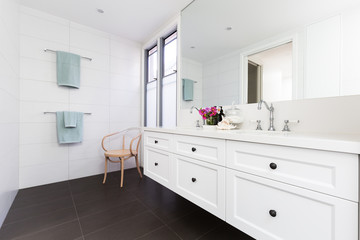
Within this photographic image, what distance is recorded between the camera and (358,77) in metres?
0.96

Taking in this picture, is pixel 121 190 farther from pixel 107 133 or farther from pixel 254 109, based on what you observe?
pixel 254 109

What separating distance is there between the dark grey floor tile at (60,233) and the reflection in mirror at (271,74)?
184 cm

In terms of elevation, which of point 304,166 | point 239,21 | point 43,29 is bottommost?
point 304,166

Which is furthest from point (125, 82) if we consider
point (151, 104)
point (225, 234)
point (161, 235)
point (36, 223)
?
point (225, 234)

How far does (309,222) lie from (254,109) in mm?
917

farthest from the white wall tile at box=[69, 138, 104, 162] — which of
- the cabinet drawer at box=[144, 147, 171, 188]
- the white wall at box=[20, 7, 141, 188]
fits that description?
the cabinet drawer at box=[144, 147, 171, 188]

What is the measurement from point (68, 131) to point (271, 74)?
2651mm

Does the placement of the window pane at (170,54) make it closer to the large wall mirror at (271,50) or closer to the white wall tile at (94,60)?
the large wall mirror at (271,50)

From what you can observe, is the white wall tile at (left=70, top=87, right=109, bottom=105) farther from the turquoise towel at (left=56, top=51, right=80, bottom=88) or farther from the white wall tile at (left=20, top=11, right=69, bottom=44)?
the white wall tile at (left=20, top=11, right=69, bottom=44)

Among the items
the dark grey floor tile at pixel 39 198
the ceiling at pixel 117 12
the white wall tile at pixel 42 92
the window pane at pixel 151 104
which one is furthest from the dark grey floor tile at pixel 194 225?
the ceiling at pixel 117 12

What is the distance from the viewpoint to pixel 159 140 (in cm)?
168

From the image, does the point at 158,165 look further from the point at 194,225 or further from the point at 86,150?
the point at 86,150

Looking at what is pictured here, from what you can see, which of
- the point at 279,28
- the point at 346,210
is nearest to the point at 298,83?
the point at 279,28

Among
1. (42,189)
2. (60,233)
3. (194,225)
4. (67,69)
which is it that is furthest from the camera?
(67,69)
